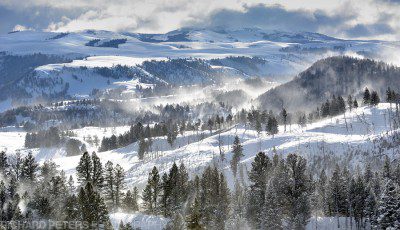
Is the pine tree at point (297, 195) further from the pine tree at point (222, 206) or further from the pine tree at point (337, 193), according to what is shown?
the pine tree at point (337, 193)

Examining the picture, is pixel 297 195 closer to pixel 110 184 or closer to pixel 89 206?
pixel 89 206

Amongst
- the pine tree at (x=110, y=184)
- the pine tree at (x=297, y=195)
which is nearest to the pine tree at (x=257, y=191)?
the pine tree at (x=297, y=195)

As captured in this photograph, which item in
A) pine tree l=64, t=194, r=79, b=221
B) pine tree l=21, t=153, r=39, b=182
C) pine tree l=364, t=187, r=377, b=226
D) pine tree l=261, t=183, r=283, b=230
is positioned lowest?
pine tree l=364, t=187, r=377, b=226

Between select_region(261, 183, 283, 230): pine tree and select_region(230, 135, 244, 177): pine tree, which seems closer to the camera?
select_region(261, 183, 283, 230): pine tree

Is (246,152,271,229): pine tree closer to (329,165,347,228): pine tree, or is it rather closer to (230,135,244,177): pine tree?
(329,165,347,228): pine tree

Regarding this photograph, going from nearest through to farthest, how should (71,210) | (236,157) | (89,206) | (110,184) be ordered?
(89,206)
(71,210)
(110,184)
(236,157)

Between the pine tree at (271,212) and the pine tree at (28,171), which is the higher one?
the pine tree at (28,171)

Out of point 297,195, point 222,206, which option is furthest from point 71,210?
point 297,195

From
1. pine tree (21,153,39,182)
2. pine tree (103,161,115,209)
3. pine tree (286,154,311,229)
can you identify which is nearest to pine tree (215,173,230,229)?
pine tree (286,154,311,229)

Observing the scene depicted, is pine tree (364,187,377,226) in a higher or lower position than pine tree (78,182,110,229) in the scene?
lower

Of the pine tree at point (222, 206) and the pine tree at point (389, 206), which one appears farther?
the pine tree at point (222, 206)

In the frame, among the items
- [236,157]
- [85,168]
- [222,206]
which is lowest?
[222,206]

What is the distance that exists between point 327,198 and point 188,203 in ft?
103

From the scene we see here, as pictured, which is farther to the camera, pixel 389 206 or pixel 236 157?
pixel 236 157
